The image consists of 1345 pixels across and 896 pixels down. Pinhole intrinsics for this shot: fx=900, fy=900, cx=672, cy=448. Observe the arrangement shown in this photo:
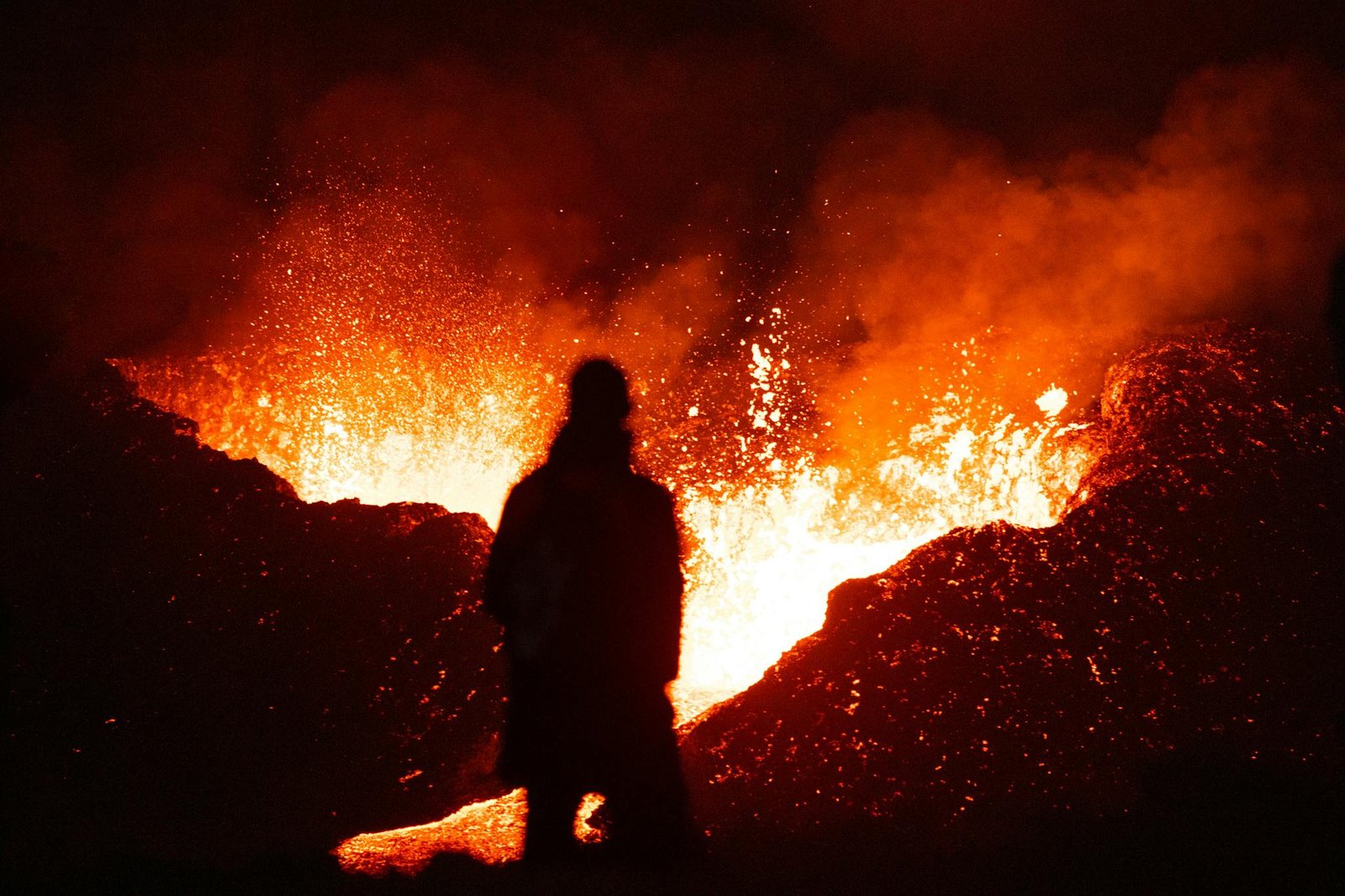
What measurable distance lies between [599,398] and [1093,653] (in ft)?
5.67

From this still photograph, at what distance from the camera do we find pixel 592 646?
2.50 metres

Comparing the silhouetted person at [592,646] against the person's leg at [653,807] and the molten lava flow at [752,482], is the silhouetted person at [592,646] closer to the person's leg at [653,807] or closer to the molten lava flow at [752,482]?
the person's leg at [653,807]

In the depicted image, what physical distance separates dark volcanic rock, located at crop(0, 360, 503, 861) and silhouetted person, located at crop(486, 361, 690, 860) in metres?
0.39

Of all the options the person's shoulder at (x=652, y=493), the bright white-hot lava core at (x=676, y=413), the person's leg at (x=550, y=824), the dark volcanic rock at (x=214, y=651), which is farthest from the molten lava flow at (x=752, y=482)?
the person's shoulder at (x=652, y=493)

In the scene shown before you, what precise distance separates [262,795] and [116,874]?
486 mm

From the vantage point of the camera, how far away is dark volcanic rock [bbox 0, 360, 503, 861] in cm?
272

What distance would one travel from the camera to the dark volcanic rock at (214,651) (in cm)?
272

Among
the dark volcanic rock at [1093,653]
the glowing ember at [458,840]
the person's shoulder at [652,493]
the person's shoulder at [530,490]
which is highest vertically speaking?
the person's shoulder at [530,490]

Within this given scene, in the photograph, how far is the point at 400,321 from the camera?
4.42m

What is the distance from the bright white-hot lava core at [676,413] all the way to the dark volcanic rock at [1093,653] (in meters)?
0.37

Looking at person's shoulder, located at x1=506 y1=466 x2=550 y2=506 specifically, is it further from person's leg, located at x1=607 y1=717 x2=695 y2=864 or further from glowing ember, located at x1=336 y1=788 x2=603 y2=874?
glowing ember, located at x1=336 y1=788 x2=603 y2=874

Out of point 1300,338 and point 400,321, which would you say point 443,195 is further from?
point 1300,338

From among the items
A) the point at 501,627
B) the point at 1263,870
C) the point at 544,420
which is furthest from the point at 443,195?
the point at 1263,870

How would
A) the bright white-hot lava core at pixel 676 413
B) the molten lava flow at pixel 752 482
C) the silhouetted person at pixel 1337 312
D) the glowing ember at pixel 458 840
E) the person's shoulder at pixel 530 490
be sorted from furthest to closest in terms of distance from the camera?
the bright white-hot lava core at pixel 676 413 → the molten lava flow at pixel 752 482 → the silhouetted person at pixel 1337 312 → the person's shoulder at pixel 530 490 → the glowing ember at pixel 458 840
